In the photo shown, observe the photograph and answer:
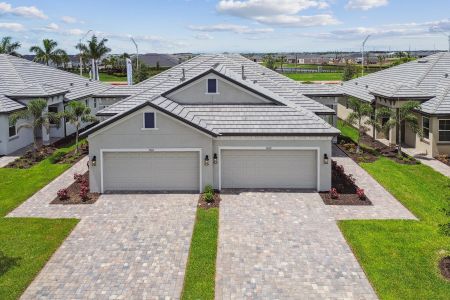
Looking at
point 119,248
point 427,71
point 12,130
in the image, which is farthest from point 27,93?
point 427,71

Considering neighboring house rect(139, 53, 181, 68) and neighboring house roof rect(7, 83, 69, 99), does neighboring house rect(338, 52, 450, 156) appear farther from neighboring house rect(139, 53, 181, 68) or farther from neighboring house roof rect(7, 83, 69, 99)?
neighboring house rect(139, 53, 181, 68)

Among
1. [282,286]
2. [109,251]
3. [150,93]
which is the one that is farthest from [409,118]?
[109,251]

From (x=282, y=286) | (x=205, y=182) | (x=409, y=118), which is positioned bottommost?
(x=282, y=286)

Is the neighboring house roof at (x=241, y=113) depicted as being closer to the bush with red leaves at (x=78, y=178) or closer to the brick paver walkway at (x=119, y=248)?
the bush with red leaves at (x=78, y=178)

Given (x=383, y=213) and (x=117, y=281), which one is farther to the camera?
(x=383, y=213)

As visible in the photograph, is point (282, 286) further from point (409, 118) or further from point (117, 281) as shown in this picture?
point (409, 118)

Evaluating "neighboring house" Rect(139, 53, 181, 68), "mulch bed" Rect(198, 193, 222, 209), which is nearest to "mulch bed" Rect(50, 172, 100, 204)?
"mulch bed" Rect(198, 193, 222, 209)
